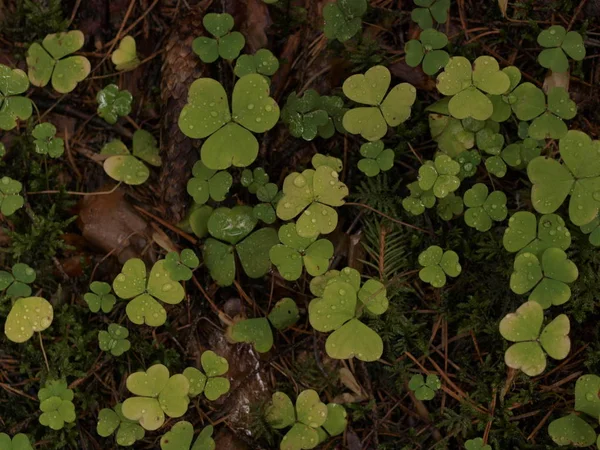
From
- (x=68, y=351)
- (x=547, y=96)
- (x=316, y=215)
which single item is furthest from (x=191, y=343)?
(x=547, y=96)

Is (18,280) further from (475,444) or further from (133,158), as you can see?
(475,444)

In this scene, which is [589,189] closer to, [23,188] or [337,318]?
[337,318]

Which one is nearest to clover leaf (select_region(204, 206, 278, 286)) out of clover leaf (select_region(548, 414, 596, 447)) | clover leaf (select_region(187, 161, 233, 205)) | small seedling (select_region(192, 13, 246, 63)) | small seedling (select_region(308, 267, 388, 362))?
clover leaf (select_region(187, 161, 233, 205))

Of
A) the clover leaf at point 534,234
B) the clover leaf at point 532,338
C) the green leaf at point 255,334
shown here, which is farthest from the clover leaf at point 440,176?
the green leaf at point 255,334

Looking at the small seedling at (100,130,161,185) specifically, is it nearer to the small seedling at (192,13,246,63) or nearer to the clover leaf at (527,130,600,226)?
the small seedling at (192,13,246,63)

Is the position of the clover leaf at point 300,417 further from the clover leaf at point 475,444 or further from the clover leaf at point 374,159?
the clover leaf at point 374,159

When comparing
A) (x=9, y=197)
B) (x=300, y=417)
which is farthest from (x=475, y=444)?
(x=9, y=197)

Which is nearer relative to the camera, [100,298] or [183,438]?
[183,438]

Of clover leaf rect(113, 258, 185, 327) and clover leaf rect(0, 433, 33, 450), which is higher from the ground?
clover leaf rect(113, 258, 185, 327)
